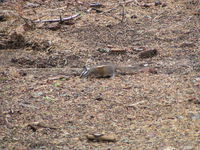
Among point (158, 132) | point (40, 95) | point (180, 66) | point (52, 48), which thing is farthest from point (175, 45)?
point (158, 132)

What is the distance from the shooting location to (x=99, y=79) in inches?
229


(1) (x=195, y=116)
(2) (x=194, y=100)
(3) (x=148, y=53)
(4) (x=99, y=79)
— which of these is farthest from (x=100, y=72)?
(1) (x=195, y=116)

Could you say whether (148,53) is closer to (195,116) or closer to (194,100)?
(194,100)

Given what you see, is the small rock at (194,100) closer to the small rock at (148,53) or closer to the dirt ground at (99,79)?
the dirt ground at (99,79)

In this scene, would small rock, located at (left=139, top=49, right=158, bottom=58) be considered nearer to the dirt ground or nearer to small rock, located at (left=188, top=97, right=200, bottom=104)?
the dirt ground

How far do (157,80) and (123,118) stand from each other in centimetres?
110

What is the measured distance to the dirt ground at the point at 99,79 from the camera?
4.36m

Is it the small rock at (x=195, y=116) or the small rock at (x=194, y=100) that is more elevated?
the small rock at (x=194, y=100)

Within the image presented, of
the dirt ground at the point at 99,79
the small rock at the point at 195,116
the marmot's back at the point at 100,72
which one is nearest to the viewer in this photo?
the dirt ground at the point at 99,79

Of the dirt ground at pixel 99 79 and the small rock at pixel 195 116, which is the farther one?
the small rock at pixel 195 116

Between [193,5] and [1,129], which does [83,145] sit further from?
[193,5]

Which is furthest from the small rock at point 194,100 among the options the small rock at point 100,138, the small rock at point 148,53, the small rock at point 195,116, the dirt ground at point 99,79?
the small rock at point 148,53

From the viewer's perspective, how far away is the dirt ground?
4.36 metres

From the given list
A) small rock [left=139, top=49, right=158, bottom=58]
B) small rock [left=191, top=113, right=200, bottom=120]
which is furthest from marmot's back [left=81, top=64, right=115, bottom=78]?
small rock [left=191, top=113, right=200, bottom=120]
